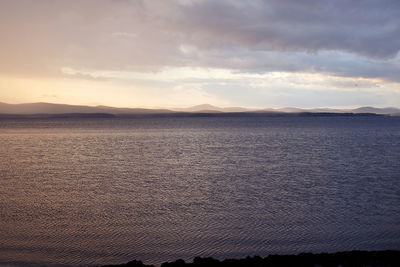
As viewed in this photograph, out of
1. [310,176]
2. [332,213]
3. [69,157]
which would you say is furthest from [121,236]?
[69,157]

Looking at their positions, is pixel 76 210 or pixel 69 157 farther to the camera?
pixel 69 157

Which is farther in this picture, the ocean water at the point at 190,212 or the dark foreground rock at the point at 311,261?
the ocean water at the point at 190,212

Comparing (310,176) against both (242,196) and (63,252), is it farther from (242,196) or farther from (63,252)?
(63,252)

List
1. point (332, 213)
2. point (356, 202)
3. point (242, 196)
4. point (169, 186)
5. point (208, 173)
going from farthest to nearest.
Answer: point (208, 173) < point (169, 186) < point (242, 196) < point (356, 202) < point (332, 213)

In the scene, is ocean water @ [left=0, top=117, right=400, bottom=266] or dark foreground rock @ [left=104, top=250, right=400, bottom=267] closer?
dark foreground rock @ [left=104, top=250, right=400, bottom=267]

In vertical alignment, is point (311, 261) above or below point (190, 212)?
above

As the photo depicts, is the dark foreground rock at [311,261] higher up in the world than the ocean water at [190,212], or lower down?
higher up

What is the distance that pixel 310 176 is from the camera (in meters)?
22.8

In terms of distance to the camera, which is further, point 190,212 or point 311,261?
point 190,212

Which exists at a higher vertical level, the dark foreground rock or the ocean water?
the dark foreground rock

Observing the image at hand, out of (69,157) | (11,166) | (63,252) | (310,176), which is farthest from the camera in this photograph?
(69,157)

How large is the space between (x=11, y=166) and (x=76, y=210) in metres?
16.8

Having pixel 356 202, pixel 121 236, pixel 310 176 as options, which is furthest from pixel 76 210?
pixel 310 176

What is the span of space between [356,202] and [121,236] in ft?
34.7
